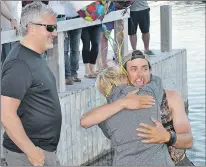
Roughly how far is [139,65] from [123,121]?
0.38 meters

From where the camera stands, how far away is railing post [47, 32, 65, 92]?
9156 millimetres

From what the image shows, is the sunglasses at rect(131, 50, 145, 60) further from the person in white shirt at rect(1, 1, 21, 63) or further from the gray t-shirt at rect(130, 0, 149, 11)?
the gray t-shirt at rect(130, 0, 149, 11)

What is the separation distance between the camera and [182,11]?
95.6 feet

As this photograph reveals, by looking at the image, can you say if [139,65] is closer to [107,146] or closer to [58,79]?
[58,79]

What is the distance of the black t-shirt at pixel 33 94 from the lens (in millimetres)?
4984

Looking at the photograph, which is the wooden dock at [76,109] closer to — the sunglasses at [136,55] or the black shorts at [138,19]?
the black shorts at [138,19]

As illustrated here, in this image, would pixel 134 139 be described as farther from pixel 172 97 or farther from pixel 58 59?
pixel 58 59

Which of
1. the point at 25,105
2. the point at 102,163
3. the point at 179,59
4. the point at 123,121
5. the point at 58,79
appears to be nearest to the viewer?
the point at 123,121

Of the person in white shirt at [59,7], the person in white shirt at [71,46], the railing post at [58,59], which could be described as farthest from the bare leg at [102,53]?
the railing post at [58,59]

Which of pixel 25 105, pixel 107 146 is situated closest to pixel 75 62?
pixel 107 146

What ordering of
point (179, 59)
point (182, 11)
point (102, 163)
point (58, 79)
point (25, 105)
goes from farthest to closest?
point (182, 11) → point (179, 59) → point (102, 163) → point (58, 79) → point (25, 105)

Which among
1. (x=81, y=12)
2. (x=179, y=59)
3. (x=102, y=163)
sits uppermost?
(x=81, y=12)

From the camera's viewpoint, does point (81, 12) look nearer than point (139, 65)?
No

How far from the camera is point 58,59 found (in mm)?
9211
